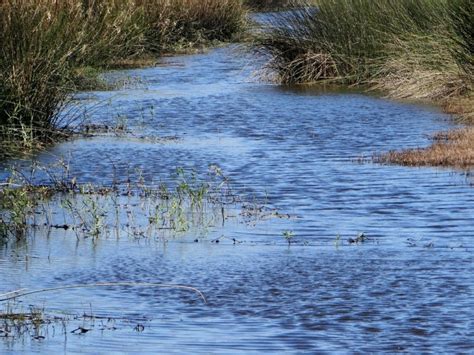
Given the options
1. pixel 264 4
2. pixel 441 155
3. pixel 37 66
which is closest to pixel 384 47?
pixel 441 155

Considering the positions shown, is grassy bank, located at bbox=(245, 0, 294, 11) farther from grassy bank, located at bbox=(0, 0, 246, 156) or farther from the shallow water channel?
the shallow water channel

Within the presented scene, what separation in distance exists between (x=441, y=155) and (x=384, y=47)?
29.9 ft

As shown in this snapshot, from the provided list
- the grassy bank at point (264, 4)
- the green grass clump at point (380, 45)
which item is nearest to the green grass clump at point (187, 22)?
the green grass clump at point (380, 45)

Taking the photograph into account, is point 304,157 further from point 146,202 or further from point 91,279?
point 91,279

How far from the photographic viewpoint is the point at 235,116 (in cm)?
2017

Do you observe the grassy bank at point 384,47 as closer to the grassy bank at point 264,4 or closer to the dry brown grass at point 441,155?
the dry brown grass at point 441,155

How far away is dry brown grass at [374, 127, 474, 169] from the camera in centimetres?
1405

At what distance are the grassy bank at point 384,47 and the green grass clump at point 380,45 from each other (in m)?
0.02

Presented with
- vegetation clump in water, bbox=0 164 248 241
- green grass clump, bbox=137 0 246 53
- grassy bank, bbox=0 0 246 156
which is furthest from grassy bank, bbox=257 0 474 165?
vegetation clump in water, bbox=0 164 248 241

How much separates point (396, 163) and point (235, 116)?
20.4 feet

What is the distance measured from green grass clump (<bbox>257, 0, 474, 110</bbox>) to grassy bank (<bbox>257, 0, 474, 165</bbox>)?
16 mm

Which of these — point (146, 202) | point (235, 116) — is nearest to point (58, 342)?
point (146, 202)

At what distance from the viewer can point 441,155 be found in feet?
→ 46.9

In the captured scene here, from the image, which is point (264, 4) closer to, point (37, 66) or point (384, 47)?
point (384, 47)
